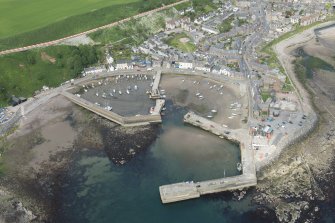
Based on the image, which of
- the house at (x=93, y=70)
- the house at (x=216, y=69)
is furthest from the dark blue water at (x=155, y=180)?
the house at (x=93, y=70)

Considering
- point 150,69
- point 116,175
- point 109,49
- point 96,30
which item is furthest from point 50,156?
point 96,30

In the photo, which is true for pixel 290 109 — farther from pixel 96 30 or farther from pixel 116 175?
pixel 96 30

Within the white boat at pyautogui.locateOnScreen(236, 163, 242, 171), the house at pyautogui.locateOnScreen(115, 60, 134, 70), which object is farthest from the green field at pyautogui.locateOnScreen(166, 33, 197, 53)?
the white boat at pyautogui.locateOnScreen(236, 163, 242, 171)

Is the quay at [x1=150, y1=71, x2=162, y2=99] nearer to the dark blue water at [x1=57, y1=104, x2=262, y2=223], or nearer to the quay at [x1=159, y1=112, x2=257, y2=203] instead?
the dark blue water at [x1=57, y1=104, x2=262, y2=223]

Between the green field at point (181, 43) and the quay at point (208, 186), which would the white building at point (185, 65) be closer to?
the green field at point (181, 43)

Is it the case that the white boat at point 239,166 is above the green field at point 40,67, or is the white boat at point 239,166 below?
below

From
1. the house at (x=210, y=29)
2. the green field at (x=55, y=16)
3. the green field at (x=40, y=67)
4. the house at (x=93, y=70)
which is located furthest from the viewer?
the house at (x=210, y=29)

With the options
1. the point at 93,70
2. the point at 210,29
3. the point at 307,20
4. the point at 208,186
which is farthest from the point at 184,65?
the point at 307,20
